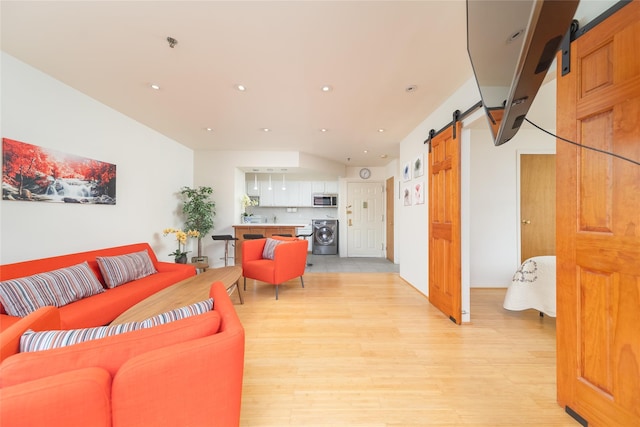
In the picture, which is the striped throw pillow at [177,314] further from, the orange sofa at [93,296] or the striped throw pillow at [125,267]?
the striped throw pillow at [125,267]

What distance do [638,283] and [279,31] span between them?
252 centimetres

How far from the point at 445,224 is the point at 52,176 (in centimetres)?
420

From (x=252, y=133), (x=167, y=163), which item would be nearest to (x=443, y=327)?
(x=252, y=133)

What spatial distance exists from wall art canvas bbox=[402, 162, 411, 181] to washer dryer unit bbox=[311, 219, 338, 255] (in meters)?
3.05

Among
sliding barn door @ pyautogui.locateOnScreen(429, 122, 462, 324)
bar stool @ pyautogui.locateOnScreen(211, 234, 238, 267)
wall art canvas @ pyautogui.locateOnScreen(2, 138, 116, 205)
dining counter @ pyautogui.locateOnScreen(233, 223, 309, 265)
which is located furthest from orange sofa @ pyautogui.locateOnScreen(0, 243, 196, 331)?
sliding barn door @ pyautogui.locateOnScreen(429, 122, 462, 324)

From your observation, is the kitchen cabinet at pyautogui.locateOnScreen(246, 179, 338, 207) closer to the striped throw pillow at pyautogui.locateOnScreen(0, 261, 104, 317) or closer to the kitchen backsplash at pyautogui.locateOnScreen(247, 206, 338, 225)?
the kitchen backsplash at pyautogui.locateOnScreen(247, 206, 338, 225)

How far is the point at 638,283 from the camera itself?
1.09 meters

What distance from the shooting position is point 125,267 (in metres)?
2.59

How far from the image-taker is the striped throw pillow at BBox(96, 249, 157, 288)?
242 centimetres

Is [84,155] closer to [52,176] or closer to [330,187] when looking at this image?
[52,176]

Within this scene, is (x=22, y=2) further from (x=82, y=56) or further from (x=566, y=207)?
(x=566, y=207)

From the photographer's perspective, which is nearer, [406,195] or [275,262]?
[275,262]

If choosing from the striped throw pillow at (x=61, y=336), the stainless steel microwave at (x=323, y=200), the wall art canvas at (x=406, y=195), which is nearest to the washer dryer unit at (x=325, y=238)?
the stainless steel microwave at (x=323, y=200)

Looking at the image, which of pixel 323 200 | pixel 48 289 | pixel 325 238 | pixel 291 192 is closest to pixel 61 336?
pixel 48 289
